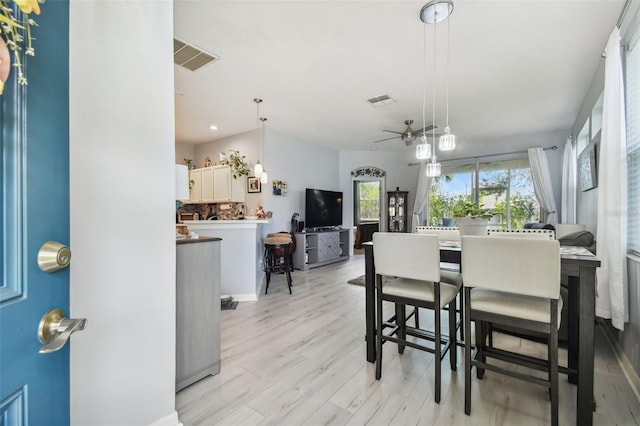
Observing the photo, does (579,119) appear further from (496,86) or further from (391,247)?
(391,247)

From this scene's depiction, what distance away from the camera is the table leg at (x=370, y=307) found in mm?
2197

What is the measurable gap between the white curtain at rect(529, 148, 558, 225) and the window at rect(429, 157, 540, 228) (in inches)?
11.3

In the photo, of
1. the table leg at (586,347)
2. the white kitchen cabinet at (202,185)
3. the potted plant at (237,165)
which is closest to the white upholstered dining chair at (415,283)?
the table leg at (586,347)

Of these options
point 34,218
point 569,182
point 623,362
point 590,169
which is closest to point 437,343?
point 623,362

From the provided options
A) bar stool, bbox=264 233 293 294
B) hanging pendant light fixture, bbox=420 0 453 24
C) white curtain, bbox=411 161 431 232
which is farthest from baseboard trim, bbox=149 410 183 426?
white curtain, bbox=411 161 431 232

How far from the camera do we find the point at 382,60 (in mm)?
2902

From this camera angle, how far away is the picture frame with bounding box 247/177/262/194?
5.32m

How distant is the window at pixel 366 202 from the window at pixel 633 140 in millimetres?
5747

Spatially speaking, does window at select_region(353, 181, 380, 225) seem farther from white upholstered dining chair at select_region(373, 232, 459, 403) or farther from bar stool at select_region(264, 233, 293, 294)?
white upholstered dining chair at select_region(373, 232, 459, 403)

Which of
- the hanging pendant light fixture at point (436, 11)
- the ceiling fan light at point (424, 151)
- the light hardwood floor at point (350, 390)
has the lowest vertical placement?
the light hardwood floor at point (350, 390)

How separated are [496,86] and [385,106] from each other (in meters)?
1.43

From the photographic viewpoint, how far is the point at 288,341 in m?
2.54

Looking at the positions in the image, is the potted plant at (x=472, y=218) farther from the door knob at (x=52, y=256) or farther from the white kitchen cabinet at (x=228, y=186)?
the white kitchen cabinet at (x=228, y=186)

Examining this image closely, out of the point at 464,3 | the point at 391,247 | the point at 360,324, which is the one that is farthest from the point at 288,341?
the point at 464,3
